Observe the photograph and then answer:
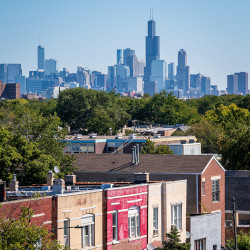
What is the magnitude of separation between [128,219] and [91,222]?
318cm

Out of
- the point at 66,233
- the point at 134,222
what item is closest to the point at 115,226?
the point at 134,222

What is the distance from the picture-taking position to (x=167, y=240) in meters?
41.4

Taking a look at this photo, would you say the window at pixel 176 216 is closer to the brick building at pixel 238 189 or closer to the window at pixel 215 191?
the window at pixel 215 191

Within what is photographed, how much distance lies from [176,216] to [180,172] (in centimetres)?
1016

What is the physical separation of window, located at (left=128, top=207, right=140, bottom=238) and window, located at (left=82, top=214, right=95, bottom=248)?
3.03 m

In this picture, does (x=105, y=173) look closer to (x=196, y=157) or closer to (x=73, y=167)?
(x=73, y=167)

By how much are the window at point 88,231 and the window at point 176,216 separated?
7297 mm

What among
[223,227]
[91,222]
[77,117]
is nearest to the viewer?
[91,222]

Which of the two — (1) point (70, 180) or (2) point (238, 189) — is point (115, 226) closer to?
(1) point (70, 180)

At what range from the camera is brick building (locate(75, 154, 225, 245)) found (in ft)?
174

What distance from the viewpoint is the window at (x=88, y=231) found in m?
36.4

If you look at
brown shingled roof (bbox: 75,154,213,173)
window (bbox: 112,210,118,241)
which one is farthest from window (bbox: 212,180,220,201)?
window (bbox: 112,210,118,241)

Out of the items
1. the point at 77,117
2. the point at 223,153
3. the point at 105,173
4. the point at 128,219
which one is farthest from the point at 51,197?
the point at 77,117

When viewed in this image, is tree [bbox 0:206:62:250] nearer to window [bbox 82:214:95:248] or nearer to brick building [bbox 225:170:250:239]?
window [bbox 82:214:95:248]
